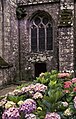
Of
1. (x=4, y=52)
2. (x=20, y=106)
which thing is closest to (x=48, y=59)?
(x=4, y=52)

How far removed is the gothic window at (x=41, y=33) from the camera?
1574cm

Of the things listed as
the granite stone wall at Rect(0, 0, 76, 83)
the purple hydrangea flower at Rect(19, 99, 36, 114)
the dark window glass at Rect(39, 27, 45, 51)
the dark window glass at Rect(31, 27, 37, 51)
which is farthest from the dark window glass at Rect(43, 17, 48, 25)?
the purple hydrangea flower at Rect(19, 99, 36, 114)

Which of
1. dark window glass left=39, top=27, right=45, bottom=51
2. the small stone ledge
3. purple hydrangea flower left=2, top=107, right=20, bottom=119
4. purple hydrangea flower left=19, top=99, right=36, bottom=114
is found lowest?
purple hydrangea flower left=2, top=107, right=20, bottom=119

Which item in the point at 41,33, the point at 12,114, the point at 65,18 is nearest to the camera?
the point at 12,114

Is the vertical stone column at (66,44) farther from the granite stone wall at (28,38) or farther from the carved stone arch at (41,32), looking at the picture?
the carved stone arch at (41,32)

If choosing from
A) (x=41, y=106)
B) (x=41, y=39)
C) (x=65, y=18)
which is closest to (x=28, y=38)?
(x=41, y=39)

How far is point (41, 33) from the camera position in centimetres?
1600

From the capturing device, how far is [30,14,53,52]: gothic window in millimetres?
15742

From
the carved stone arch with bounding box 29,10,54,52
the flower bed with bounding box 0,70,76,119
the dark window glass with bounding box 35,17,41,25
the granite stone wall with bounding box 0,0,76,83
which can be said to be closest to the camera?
the flower bed with bounding box 0,70,76,119

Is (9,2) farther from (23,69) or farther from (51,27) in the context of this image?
(23,69)

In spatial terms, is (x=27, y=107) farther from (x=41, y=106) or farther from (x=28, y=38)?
(x=28, y=38)

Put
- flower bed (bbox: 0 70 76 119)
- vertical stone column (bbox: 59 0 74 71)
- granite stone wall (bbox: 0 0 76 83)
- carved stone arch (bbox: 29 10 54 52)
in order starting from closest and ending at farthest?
1. flower bed (bbox: 0 70 76 119)
2. vertical stone column (bbox: 59 0 74 71)
3. granite stone wall (bbox: 0 0 76 83)
4. carved stone arch (bbox: 29 10 54 52)

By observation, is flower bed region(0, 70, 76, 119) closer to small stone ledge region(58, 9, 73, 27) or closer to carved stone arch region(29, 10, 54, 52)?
small stone ledge region(58, 9, 73, 27)

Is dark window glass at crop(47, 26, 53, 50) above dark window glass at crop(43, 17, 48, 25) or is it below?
below
